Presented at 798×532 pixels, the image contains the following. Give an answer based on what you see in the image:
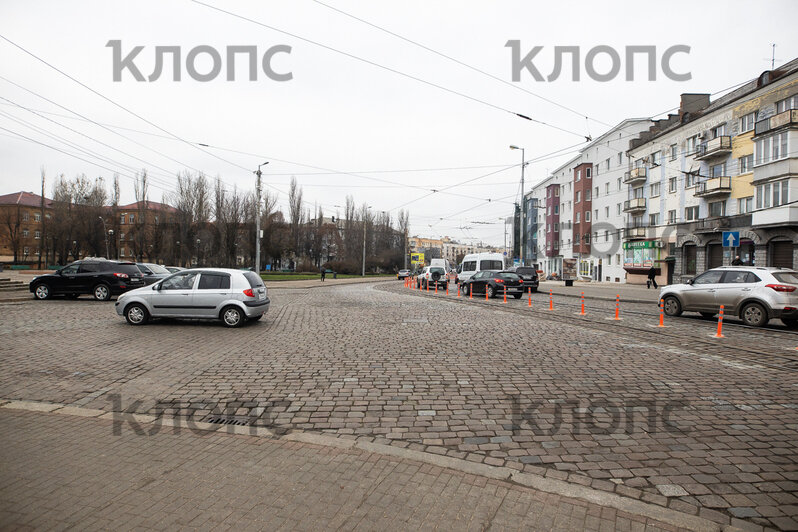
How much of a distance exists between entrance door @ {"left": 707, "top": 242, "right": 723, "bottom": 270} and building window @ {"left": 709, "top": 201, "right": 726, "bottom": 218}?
7.69ft

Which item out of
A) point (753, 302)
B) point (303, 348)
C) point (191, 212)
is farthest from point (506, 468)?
point (191, 212)

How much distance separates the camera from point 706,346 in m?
9.34

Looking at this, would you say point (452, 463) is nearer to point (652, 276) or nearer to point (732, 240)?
point (732, 240)

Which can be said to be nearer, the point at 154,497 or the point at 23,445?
the point at 154,497

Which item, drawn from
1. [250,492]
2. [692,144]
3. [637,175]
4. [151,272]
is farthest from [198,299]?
[637,175]

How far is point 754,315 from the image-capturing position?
1261 cm

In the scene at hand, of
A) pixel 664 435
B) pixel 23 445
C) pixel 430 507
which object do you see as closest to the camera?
pixel 430 507

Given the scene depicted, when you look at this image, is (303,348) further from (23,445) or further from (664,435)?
Answer: (664,435)

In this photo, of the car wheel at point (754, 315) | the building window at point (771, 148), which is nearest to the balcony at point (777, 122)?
the building window at point (771, 148)

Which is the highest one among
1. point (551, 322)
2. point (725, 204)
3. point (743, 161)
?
point (743, 161)

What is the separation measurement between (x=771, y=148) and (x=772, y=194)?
9.91 feet

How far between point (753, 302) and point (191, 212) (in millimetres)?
60520

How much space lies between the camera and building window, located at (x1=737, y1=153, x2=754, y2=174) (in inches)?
1270

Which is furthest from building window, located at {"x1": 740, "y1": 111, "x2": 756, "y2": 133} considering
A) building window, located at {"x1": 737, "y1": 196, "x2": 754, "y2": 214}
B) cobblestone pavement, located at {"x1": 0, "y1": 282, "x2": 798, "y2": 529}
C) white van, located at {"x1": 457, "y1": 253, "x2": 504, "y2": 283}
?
cobblestone pavement, located at {"x1": 0, "y1": 282, "x2": 798, "y2": 529}
